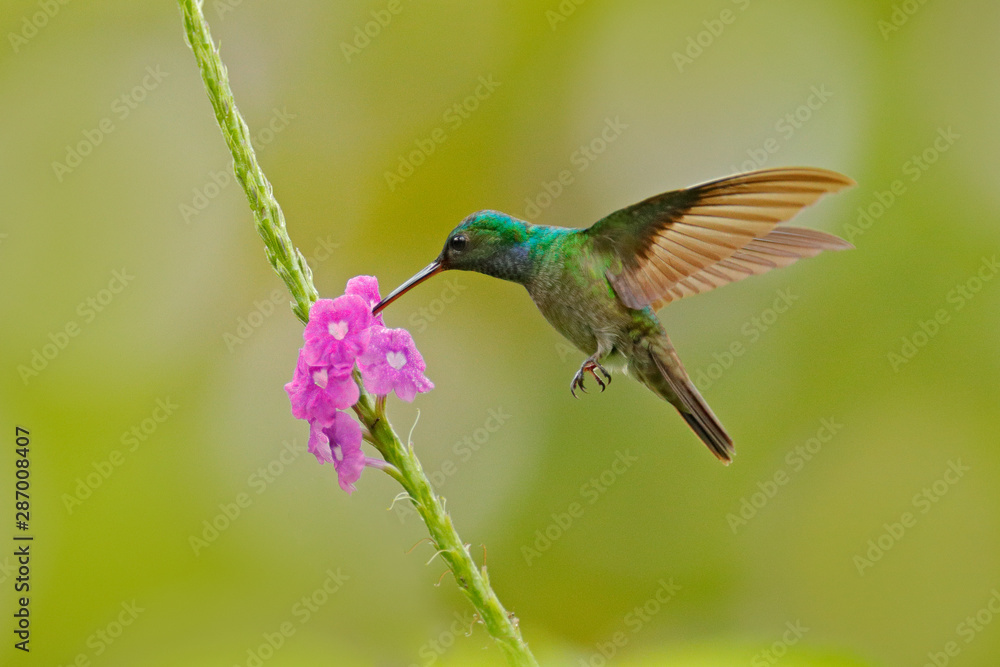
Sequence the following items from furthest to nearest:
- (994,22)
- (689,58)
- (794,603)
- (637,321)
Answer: (689,58)
(994,22)
(794,603)
(637,321)

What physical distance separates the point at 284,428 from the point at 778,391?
2726mm

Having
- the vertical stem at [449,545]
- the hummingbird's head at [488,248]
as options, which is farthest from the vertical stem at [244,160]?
the hummingbird's head at [488,248]

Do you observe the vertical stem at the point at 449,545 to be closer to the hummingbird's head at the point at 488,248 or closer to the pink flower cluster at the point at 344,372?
the pink flower cluster at the point at 344,372

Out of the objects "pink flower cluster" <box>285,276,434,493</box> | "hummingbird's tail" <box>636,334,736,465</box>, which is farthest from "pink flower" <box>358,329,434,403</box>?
"hummingbird's tail" <box>636,334,736,465</box>

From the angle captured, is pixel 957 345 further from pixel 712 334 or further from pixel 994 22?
pixel 994 22

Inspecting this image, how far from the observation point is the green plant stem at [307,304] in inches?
49.6

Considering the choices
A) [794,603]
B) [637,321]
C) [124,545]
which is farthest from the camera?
[794,603]

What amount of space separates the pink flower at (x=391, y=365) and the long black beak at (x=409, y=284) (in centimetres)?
9

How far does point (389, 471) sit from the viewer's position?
140 cm

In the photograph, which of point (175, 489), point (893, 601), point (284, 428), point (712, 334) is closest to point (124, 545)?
point (175, 489)

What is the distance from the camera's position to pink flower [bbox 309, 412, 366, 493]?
1.39 m

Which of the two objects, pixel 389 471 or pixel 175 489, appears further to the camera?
pixel 175 489

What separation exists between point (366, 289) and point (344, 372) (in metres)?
0.23

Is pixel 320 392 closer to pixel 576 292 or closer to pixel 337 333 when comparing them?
pixel 337 333
